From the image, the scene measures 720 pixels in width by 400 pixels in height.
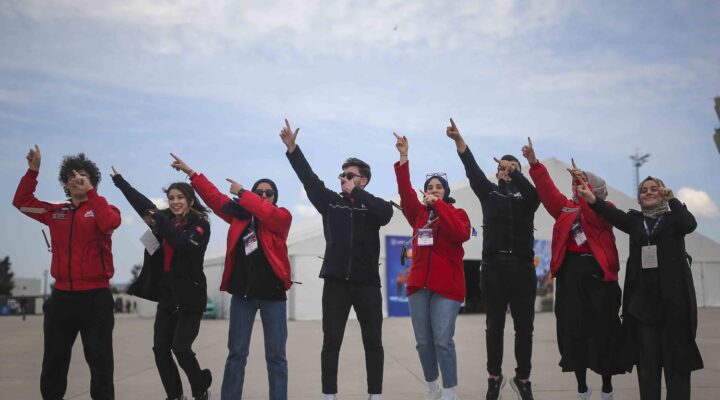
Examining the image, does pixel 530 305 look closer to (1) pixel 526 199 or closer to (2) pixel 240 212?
(1) pixel 526 199

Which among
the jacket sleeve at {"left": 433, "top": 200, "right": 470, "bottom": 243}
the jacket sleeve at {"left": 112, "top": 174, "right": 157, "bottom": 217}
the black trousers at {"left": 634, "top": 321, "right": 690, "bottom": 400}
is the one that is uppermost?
the jacket sleeve at {"left": 112, "top": 174, "right": 157, "bottom": 217}

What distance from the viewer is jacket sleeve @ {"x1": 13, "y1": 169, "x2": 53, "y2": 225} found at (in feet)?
14.6

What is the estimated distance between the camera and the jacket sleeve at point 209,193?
15.1 feet

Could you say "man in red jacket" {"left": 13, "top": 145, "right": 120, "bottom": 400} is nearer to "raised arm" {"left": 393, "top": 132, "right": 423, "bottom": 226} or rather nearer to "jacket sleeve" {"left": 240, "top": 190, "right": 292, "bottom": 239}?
"jacket sleeve" {"left": 240, "top": 190, "right": 292, "bottom": 239}

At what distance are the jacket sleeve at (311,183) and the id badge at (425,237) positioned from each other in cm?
68

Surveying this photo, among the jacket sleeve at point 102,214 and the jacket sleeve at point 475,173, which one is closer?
the jacket sleeve at point 102,214

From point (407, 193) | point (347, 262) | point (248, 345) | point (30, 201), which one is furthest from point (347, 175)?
point (30, 201)

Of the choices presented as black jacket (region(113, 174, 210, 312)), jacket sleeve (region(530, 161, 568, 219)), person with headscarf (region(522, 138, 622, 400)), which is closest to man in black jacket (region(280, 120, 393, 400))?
black jacket (region(113, 174, 210, 312))

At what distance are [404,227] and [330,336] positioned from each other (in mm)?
18093

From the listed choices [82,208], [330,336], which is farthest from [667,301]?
[82,208]

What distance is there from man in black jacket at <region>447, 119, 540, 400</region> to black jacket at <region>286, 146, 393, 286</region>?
0.89 meters

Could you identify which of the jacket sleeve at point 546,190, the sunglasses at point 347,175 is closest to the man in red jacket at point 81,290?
the sunglasses at point 347,175

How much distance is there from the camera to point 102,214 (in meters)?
4.27

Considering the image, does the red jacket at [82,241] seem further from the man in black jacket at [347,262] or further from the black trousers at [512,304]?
the black trousers at [512,304]
